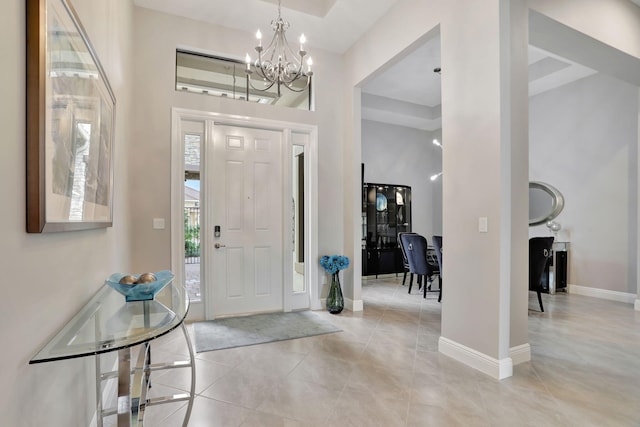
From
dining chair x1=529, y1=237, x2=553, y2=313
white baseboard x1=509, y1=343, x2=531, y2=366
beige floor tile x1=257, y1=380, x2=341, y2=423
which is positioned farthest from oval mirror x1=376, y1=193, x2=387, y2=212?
beige floor tile x1=257, y1=380, x2=341, y2=423

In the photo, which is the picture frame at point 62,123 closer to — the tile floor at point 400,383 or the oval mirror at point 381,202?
the tile floor at point 400,383

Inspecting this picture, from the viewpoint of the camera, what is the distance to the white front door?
12.4 feet

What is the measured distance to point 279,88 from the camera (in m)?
4.12

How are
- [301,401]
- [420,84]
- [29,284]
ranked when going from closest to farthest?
[29,284] → [301,401] → [420,84]

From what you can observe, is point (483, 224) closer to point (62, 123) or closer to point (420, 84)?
point (62, 123)

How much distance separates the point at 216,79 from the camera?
12.7 ft

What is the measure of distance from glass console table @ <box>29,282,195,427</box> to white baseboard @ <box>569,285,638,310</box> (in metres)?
5.59

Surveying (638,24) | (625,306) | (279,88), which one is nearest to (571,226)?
(625,306)

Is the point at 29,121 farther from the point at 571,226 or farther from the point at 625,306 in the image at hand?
the point at 571,226

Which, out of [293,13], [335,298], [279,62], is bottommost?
[335,298]

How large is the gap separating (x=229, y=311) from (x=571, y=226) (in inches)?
210

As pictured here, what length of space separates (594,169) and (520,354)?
12.7 ft

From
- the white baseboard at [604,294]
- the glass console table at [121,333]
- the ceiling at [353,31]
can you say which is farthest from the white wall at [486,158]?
the white baseboard at [604,294]

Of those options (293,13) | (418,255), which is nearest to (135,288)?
(293,13)
